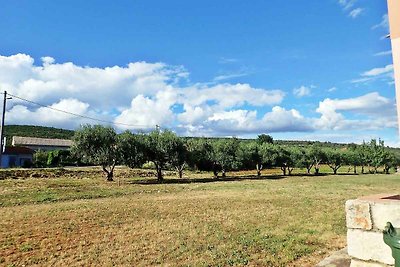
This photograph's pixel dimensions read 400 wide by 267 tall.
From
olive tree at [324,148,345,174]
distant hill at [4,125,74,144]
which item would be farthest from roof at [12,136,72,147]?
olive tree at [324,148,345,174]

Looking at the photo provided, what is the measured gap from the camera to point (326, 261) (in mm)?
5340

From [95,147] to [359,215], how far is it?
41010 mm

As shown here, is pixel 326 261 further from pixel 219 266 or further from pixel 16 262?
pixel 16 262

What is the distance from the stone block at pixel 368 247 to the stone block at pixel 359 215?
8 centimetres

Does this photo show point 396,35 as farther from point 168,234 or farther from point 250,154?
point 250,154

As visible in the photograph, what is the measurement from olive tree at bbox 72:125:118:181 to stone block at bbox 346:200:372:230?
1571 inches

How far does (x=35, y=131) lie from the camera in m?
130

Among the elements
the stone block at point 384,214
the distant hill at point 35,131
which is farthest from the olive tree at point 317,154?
the distant hill at point 35,131

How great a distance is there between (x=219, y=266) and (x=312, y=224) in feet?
23.1

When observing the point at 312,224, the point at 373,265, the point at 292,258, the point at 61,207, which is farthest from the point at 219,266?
the point at 61,207

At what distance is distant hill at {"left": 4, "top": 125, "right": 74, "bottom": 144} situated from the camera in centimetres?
11938

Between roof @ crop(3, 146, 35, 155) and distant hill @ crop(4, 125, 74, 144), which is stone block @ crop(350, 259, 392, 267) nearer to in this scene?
roof @ crop(3, 146, 35, 155)

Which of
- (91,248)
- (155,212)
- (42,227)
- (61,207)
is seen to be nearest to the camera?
(91,248)

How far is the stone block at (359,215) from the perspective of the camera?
407 centimetres
